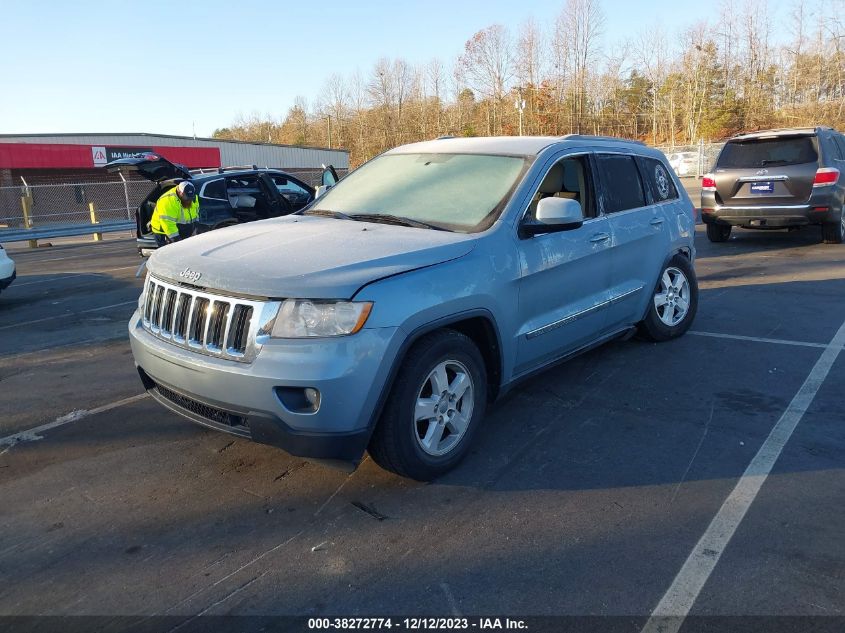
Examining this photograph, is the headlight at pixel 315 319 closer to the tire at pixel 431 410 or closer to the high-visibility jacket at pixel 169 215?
the tire at pixel 431 410

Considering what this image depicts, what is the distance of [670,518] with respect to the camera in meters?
3.29

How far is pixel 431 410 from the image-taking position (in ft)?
11.7

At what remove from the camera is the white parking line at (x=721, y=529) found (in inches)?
103

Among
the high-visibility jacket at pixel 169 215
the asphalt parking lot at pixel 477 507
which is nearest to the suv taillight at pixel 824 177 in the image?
the asphalt parking lot at pixel 477 507

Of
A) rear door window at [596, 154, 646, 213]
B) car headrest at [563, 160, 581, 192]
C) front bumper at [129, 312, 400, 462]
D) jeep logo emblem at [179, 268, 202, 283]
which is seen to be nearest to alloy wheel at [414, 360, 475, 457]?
front bumper at [129, 312, 400, 462]

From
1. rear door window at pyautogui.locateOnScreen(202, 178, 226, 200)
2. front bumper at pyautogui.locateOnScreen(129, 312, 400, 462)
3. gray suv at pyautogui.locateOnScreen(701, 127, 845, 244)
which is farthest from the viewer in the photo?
rear door window at pyautogui.locateOnScreen(202, 178, 226, 200)

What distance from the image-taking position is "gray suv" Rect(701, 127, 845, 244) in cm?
1077

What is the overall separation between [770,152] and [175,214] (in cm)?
946

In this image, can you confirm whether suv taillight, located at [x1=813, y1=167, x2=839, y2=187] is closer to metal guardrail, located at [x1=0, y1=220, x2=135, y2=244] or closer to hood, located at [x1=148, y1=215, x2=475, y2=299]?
hood, located at [x1=148, y1=215, x2=475, y2=299]

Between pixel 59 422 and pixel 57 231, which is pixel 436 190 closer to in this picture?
pixel 59 422

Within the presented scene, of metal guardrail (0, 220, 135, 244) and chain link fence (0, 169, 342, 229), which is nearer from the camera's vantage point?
metal guardrail (0, 220, 135, 244)

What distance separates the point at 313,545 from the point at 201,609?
58cm

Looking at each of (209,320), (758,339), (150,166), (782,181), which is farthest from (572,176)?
(150,166)

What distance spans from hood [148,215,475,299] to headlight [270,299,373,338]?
5cm
